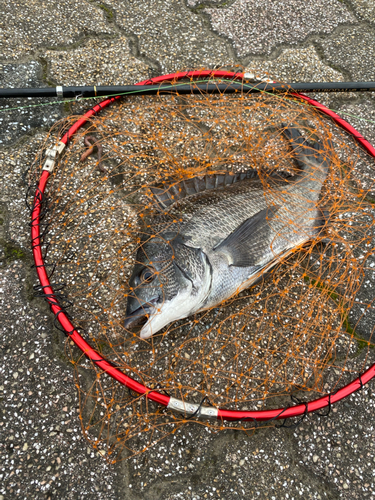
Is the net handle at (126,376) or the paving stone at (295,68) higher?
the paving stone at (295,68)

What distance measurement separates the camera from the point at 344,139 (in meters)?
3.43

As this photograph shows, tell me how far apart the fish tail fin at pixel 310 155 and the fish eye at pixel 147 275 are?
5.42ft

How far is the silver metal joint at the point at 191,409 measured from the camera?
7.77ft

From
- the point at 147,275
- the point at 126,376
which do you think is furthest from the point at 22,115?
the point at 126,376

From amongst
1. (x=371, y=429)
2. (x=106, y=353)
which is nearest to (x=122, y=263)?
(x=106, y=353)

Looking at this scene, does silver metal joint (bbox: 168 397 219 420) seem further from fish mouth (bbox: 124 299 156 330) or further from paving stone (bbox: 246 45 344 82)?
paving stone (bbox: 246 45 344 82)

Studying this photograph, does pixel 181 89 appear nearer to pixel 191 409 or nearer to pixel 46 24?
pixel 46 24

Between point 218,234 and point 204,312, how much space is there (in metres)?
0.67

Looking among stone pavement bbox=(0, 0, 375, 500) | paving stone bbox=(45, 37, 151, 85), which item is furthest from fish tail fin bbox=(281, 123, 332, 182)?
paving stone bbox=(45, 37, 151, 85)

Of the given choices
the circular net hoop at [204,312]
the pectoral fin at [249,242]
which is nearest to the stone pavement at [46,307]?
the circular net hoop at [204,312]

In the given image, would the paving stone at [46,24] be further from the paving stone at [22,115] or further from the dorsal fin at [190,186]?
the dorsal fin at [190,186]

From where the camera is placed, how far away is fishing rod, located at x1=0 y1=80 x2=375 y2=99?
3014 mm

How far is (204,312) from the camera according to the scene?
2.83m

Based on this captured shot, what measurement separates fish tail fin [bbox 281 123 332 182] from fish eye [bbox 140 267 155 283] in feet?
5.42
